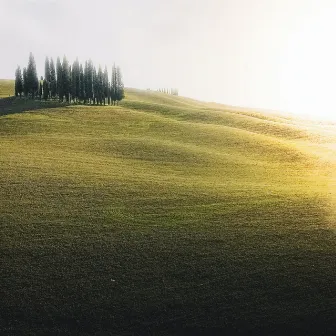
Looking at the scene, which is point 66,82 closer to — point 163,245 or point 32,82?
point 32,82

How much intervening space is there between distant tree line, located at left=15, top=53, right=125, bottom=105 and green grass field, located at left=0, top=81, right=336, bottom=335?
245ft

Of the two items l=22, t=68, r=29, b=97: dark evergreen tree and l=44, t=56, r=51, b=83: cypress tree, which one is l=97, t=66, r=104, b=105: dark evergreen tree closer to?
l=44, t=56, r=51, b=83: cypress tree

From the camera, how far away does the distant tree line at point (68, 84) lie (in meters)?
128

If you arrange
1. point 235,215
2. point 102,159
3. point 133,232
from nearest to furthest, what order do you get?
point 133,232
point 235,215
point 102,159

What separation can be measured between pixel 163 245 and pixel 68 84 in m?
106

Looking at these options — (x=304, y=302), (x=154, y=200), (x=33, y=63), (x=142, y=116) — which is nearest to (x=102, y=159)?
(x=154, y=200)

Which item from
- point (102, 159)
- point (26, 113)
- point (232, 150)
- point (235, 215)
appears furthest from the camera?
point (26, 113)

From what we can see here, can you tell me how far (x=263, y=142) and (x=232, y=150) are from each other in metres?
7.98

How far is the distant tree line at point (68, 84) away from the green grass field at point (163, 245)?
74.6m

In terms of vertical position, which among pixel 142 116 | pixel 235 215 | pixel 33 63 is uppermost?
pixel 33 63

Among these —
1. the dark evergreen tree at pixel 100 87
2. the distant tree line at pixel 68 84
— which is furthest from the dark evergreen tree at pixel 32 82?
the dark evergreen tree at pixel 100 87

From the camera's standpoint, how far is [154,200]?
37906 mm

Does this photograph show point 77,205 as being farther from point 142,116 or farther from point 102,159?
point 142,116

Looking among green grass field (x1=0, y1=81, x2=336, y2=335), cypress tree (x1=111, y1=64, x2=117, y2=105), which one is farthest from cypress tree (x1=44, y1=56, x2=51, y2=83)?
green grass field (x1=0, y1=81, x2=336, y2=335)
